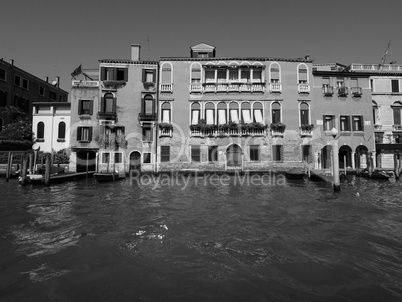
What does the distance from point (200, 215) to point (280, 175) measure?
13.2 metres

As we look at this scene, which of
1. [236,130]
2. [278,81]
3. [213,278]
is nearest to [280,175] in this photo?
[236,130]

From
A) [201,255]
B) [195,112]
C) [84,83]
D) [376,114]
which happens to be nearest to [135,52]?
[84,83]

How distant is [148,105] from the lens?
19.7m

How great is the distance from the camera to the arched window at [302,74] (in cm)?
1955

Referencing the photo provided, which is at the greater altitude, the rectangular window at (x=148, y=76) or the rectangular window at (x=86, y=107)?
the rectangular window at (x=148, y=76)

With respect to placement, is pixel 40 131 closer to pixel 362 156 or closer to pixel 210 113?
pixel 210 113

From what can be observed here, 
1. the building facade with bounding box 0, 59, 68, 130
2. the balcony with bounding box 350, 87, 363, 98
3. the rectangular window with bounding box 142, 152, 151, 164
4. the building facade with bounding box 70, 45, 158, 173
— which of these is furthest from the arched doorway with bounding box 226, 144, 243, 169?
the building facade with bounding box 0, 59, 68, 130

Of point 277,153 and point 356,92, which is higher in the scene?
point 356,92

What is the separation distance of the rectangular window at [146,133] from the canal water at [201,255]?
43.1ft

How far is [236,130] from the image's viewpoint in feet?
63.1

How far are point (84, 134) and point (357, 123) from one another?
840 inches

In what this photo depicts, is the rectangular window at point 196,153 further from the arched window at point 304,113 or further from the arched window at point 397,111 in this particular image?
the arched window at point 397,111

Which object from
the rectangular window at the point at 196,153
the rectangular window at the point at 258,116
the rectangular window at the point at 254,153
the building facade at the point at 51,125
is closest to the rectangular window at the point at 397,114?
the rectangular window at the point at 258,116

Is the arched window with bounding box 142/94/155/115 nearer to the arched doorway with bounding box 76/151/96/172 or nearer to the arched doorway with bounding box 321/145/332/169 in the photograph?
the arched doorway with bounding box 76/151/96/172
